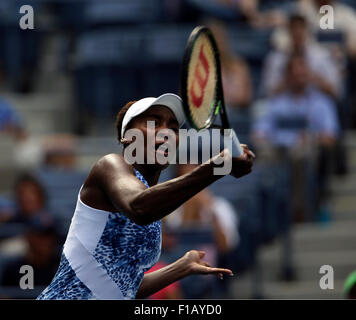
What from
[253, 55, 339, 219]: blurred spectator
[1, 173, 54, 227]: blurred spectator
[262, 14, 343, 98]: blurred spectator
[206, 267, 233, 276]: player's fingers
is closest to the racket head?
[206, 267, 233, 276]: player's fingers

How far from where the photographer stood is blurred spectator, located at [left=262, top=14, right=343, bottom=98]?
7168 mm

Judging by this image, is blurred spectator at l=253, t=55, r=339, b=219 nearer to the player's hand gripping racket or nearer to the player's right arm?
the player's hand gripping racket

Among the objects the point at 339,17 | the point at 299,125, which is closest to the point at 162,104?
the point at 299,125

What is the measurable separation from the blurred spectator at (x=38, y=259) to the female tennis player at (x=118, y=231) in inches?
115

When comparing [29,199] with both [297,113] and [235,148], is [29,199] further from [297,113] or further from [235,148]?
[235,148]

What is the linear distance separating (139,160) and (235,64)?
16.2 ft

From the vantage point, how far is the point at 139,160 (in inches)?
113

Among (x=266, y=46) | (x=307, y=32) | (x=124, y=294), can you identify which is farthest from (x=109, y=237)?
(x=266, y=46)

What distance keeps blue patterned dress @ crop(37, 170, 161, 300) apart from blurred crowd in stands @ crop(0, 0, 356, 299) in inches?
87.2

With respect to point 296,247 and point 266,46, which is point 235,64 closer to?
point 266,46

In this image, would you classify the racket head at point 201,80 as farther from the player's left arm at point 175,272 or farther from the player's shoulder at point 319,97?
the player's shoulder at point 319,97

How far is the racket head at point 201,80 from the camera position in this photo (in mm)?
2576

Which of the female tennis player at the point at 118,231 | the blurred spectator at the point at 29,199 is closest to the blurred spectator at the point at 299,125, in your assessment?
the blurred spectator at the point at 29,199

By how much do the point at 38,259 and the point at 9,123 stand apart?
2.51 meters
